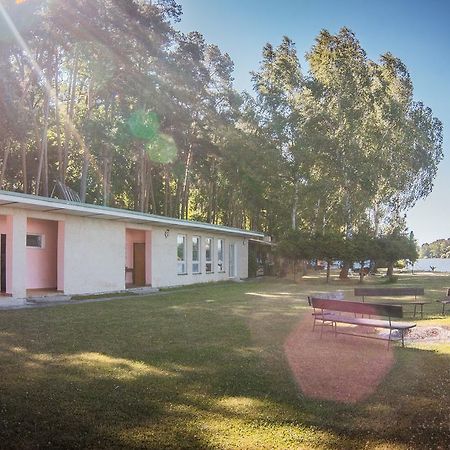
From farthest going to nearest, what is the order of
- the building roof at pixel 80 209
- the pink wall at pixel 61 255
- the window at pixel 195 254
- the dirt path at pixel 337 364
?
the window at pixel 195 254, the pink wall at pixel 61 255, the building roof at pixel 80 209, the dirt path at pixel 337 364

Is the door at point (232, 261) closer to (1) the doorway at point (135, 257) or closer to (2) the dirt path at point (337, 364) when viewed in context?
(1) the doorway at point (135, 257)

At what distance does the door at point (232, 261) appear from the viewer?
3048 cm

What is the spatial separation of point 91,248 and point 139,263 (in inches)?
225

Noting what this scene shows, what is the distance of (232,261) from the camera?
30922mm

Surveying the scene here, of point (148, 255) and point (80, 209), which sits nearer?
point (80, 209)

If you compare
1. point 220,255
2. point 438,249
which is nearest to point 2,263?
point 220,255

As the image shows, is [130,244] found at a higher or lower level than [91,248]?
higher

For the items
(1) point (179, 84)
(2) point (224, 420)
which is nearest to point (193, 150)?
(1) point (179, 84)

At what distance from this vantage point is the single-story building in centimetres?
1555

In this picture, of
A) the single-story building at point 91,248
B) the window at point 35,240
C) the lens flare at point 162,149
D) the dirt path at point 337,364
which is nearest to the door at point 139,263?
the single-story building at point 91,248

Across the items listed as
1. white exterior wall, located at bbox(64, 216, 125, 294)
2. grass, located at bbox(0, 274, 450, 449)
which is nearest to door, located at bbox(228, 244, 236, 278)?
white exterior wall, located at bbox(64, 216, 125, 294)

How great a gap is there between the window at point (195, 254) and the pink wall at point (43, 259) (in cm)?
769

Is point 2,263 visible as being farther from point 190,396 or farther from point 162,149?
→ point 162,149

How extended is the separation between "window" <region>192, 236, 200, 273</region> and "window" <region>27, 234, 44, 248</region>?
8.38 metres
